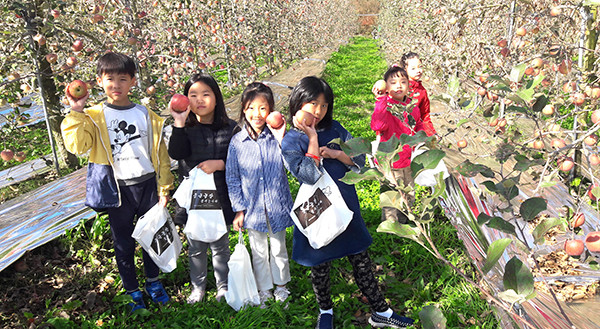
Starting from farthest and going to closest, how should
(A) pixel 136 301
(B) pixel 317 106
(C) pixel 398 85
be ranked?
(C) pixel 398 85 → (A) pixel 136 301 → (B) pixel 317 106

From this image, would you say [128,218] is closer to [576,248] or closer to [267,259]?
[267,259]

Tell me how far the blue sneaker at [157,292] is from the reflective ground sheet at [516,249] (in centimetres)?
189

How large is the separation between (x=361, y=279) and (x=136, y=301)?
4.53ft

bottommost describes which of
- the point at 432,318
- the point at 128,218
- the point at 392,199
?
the point at 128,218

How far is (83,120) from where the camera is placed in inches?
A: 85.7

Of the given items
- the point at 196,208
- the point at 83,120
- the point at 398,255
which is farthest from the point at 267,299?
the point at 83,120

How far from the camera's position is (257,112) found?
228cm

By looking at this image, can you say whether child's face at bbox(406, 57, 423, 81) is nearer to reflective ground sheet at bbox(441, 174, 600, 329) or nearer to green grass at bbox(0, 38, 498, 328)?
reflective ground sheet at bbox(441, 174, 600, 329)

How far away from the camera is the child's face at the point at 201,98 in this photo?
2.33m

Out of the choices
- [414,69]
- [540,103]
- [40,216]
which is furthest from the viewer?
[40,216]

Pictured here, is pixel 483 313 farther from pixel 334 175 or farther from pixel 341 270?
pixel 334 175

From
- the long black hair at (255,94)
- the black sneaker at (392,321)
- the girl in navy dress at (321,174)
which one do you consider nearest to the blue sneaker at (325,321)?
the girl in navy dress at (321,174)

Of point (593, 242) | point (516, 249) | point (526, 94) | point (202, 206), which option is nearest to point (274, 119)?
point (202, 206)

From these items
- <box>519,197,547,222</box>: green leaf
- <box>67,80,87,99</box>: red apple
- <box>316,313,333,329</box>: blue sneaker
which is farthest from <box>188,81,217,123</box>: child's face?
<box>519,197,547,222</box>: green leaf
